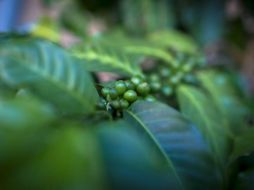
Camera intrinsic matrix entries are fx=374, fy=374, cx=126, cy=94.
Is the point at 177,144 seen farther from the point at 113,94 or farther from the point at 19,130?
the point at 19,130

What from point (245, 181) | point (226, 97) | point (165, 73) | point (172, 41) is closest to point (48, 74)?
point (245, 181)

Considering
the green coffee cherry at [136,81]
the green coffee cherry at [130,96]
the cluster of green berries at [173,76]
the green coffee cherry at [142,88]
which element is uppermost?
the cluster of green berries at [173,76]

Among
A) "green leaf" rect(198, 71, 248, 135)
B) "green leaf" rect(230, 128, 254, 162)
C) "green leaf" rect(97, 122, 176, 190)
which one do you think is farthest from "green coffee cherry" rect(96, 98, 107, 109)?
"green leaf" rect(198, 71, 248, 135)

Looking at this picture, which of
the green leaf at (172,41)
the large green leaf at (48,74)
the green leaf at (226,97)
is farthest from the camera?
the green leaf at (172,41)

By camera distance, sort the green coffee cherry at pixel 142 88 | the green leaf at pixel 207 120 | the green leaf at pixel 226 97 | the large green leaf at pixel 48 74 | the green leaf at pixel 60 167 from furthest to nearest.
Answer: the green leaf at pixel 226 97, the green leaf at pixel 207 120, the green coffee cherry at pixel 142 88, the large green leaf at pixel 48 74, the green leaf at pixel 60 167

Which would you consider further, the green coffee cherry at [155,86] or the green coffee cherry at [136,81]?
the green coffee cherry at [155,86]

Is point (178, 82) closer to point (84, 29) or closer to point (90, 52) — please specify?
point (90, 52)

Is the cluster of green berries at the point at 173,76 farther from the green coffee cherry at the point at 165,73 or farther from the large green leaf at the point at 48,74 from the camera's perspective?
the large green leaf at the point at 48,74

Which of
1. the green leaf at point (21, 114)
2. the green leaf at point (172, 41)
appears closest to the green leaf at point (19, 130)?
the green leaf at point (21, 114)
